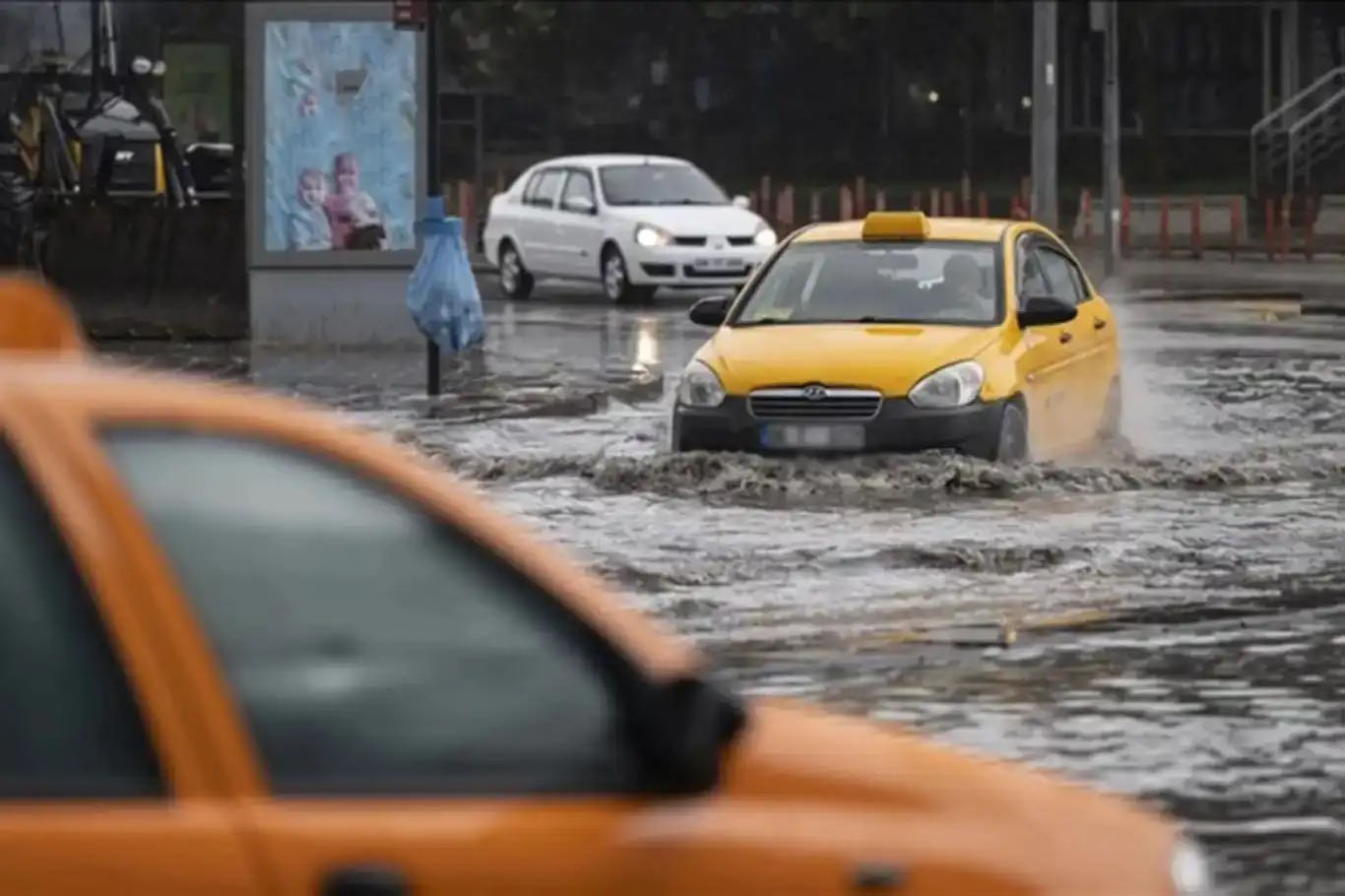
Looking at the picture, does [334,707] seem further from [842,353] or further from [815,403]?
[842,353]

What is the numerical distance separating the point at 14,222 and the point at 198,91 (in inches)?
396

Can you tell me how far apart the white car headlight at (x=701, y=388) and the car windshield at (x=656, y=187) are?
19.1m

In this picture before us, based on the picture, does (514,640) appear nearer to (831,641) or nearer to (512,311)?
(831,641)

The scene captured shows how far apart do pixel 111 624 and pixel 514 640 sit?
1.83ft

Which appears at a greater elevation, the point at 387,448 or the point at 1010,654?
the point at 387,448

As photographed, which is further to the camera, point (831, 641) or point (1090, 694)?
point (831, 641)

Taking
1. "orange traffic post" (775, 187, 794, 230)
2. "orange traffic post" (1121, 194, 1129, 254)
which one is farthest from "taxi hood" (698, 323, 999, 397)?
"orange traffic post" (775, 187, 794, 230)

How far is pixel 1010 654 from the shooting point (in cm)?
1212

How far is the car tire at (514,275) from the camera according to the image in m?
38.3

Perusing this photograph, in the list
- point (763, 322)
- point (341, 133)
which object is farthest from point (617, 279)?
point (763, 322)

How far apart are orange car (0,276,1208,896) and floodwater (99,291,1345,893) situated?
422 centimetres

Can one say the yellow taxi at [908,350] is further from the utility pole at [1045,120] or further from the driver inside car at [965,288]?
the utility pole at [1045,120]

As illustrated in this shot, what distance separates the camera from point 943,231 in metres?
18.9

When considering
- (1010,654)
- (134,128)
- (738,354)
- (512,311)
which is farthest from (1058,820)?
(512,311)
